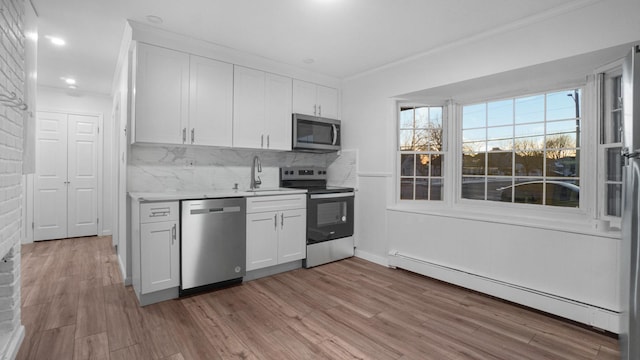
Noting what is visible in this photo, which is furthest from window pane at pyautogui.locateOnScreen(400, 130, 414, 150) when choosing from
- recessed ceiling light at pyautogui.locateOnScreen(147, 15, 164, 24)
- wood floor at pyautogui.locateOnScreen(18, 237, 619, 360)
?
recessed ceiling light at pyautogui.locateOnScreen(147, 15, 164, 24)

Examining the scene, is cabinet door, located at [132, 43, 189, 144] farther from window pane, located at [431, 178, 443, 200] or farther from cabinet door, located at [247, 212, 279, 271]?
window pane, located at [431, 178, 443, 200]

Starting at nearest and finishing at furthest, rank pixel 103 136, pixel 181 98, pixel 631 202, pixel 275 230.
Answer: pixel 631 202, pixel 181 98, pixel 275 230, pixel 103 136

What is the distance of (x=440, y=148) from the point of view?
12.1 feet

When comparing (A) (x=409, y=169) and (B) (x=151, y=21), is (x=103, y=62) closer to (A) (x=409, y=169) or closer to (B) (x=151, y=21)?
(B) (x=151, y=21)

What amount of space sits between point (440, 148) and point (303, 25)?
2066 mm

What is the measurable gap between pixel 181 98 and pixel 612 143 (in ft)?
11.8

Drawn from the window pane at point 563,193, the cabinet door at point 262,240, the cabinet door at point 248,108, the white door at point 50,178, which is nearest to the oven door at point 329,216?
the cabinet door at point 262,240

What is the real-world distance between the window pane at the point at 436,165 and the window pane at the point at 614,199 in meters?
1.53

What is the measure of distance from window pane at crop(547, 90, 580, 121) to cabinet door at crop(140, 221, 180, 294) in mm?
3532

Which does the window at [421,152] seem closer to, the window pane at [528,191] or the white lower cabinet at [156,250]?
the window pane at [528,191]

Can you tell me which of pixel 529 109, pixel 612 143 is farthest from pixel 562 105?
pixel 612 143

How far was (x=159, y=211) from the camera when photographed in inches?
104

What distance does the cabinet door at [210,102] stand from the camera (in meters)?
3.08

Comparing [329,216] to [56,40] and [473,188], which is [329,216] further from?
[56,40]
